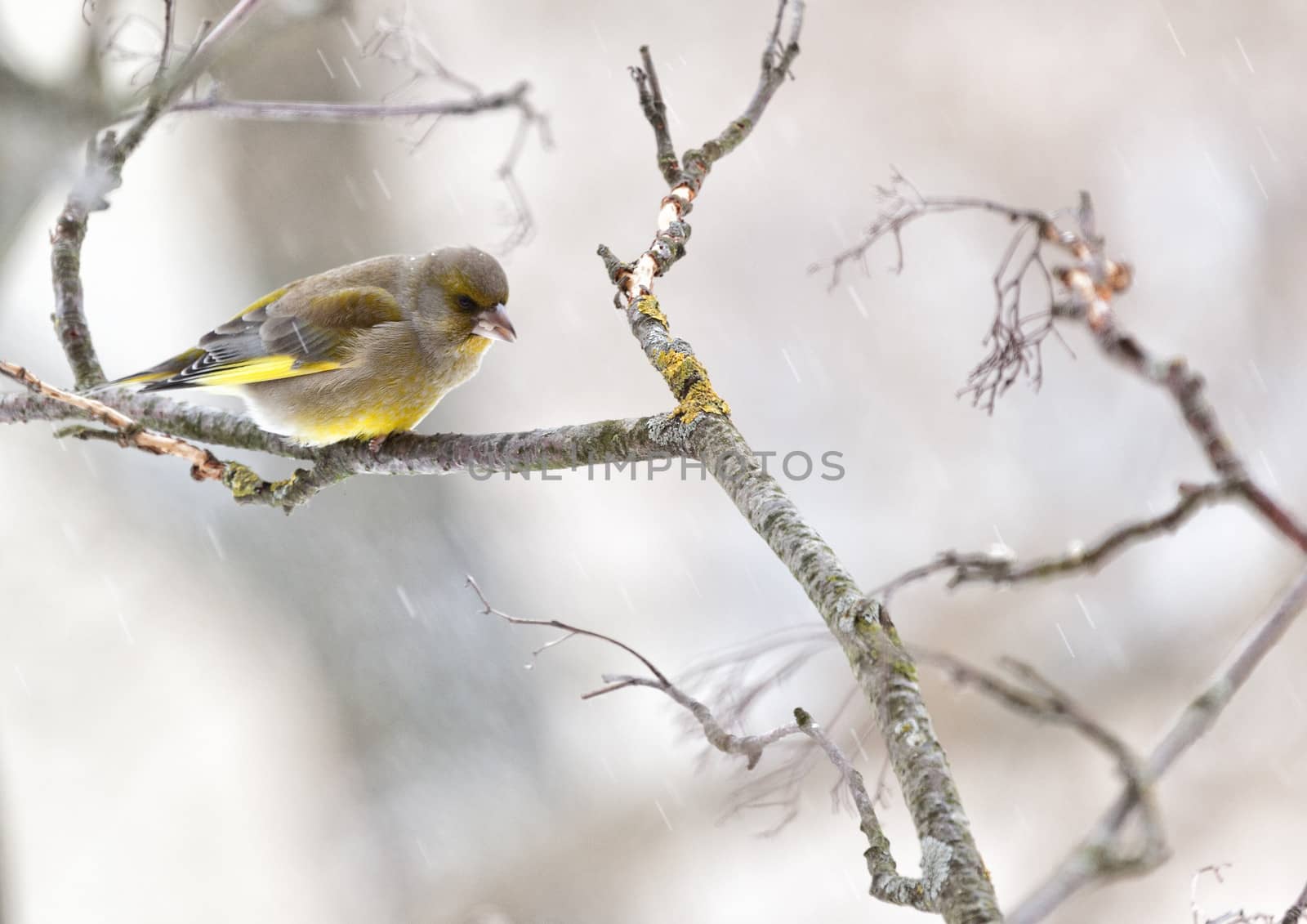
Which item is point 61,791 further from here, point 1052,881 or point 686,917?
point 1052,881

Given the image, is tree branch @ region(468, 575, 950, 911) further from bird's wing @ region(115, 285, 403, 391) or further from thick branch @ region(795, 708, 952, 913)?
bird's wing @ region(115, 285, 403, 391)

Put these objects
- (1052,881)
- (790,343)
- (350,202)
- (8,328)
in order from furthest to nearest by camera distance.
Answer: (790,343), (350,202), (8,328), (1052,881)

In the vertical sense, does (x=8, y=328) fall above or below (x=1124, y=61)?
below

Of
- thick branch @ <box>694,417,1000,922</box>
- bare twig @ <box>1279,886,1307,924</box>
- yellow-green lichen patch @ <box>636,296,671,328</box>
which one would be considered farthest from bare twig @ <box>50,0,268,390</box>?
bare twig @ <box>1279,886,1307,924</box>

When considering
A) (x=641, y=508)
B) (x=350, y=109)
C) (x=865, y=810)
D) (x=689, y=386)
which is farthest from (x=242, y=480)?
(x=641, y=508)

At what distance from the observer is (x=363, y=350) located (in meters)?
3.01

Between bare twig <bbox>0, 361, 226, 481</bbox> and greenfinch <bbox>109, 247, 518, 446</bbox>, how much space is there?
37 centimetres

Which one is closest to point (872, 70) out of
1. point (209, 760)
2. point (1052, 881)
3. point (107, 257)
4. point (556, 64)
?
point (556, 64)

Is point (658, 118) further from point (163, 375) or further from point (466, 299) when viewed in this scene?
point (163, 375)

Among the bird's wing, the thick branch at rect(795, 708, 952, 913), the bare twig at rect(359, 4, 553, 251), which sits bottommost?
the thick branch at rect(795, 708, 952, 913)

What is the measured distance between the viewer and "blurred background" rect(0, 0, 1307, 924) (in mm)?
5121

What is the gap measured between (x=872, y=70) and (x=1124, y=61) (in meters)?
1.40

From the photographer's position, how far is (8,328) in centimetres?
475

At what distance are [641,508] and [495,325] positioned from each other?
3327 mm
